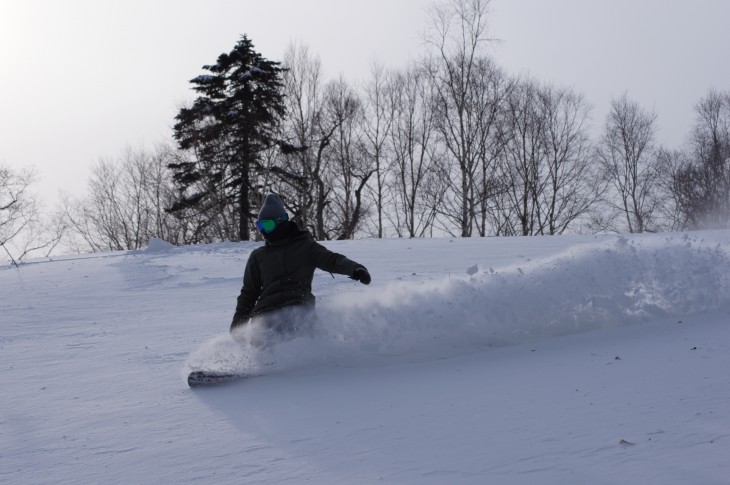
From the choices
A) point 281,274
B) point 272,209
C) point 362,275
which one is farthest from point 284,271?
point 362,275

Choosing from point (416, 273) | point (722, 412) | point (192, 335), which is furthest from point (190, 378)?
point (416, 273)

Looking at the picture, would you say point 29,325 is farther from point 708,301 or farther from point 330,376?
point 708,301

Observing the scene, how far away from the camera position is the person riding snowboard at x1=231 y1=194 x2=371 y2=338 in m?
5.08

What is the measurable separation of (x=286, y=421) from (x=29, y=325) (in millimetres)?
5623

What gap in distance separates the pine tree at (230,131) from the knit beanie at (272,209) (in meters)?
24.5

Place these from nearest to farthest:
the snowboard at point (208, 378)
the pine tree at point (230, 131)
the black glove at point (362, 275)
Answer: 1. the snowboard at point (208, 378)
2. the black glove at point (362, 275)
3. the pine tree at point (230, 131)

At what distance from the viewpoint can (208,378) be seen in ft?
14.9

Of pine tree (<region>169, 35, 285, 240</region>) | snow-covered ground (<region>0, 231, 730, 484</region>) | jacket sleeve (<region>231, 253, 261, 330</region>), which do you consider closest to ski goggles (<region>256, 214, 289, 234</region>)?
jacket sleeve (<region>231, 253, 261, 330</region>)

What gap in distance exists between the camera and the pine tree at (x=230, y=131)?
29.4m

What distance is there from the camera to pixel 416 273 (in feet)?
35.2

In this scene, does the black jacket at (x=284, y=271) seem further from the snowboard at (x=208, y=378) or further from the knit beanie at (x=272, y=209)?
the snowboard at (x=208, y=378)

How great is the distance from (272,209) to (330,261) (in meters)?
0.69

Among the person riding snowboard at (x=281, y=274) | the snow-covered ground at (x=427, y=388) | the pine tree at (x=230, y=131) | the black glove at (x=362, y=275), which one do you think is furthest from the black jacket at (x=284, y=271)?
the pine tree at (x=230, y=131)

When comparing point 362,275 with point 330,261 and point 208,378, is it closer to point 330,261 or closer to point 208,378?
point 330,261
